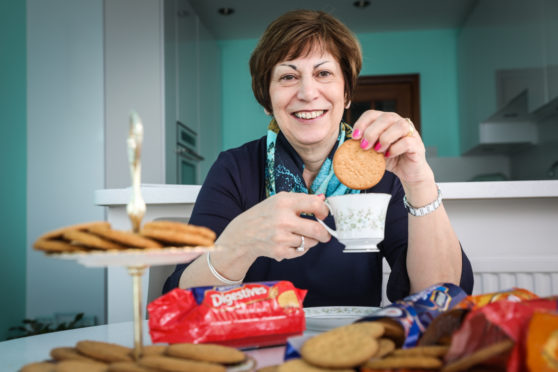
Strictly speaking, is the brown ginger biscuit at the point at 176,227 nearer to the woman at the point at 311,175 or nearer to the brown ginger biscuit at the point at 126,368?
the brown ginger biscuit at the point at 126,368

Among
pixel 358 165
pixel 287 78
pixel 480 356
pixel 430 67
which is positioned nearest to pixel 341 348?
pixel 480 356

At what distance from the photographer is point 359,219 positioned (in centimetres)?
70

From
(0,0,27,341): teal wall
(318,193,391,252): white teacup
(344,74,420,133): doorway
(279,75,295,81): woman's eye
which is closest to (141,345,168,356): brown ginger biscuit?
(318,193,391,252): white teacup

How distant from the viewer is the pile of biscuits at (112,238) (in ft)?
1.41

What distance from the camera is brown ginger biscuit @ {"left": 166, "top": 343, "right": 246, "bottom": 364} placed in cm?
45

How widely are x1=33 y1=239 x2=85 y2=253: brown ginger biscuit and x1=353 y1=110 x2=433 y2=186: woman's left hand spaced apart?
56 cm

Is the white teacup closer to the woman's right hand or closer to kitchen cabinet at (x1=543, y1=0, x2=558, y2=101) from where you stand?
the woman's right hand

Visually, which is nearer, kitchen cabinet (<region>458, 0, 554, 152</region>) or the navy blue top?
the navy blue top

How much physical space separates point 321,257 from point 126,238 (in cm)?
87

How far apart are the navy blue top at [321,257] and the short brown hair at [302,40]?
0.31m

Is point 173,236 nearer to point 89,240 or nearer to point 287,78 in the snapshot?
point 89,240

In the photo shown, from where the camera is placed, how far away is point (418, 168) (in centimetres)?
90

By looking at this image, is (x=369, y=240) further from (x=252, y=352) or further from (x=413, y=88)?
(x=413, y=88)

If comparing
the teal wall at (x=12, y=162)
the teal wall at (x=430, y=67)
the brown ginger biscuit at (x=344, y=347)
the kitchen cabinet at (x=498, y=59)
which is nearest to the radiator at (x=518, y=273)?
the brown ginger biscuit at (x=344, y=347)
